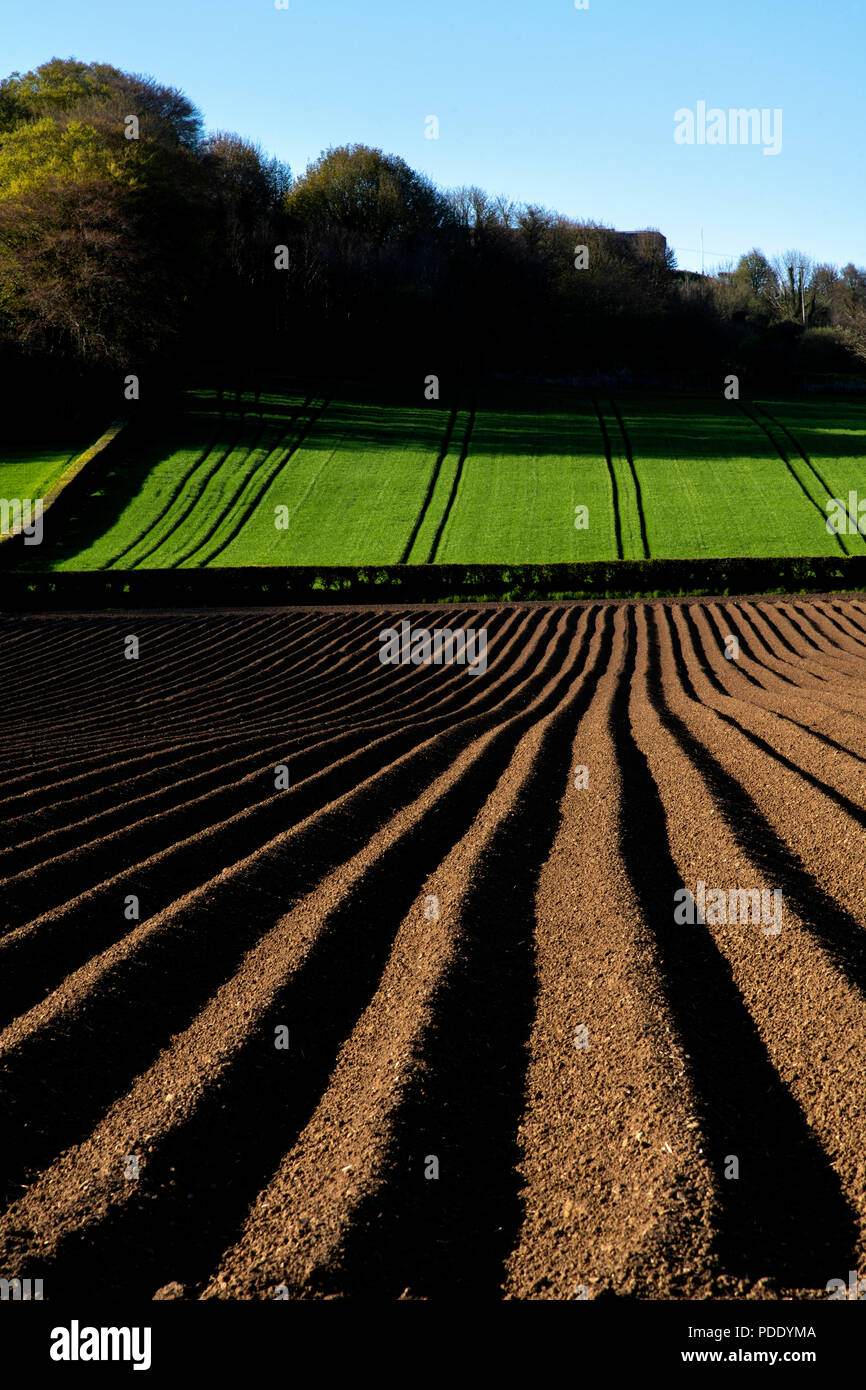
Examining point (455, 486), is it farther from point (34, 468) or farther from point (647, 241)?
point (647, 241)

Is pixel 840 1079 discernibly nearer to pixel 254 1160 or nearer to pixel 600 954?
pixel 600 954

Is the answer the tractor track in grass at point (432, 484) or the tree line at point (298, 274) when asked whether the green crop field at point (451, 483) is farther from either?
the tree line at point (298, 274)

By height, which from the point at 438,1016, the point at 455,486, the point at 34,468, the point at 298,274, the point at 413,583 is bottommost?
the point at 438,1016

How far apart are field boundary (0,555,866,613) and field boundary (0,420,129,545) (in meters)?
6.32

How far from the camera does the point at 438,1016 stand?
5055mm

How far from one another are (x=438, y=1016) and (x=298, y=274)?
56880 millimetres

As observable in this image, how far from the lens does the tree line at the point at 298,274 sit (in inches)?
1603

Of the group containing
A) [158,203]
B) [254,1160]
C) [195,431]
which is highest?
[158,203]

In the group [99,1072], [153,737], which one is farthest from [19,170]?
[99,1072]

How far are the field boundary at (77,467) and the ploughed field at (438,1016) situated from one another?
27.7 m

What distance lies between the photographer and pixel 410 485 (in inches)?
1612

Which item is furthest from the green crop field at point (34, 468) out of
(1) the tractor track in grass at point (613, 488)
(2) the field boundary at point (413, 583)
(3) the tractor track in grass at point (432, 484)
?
(1) the tractor track in grass at point (613, 488)

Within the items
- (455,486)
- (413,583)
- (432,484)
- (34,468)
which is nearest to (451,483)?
(455,486)
